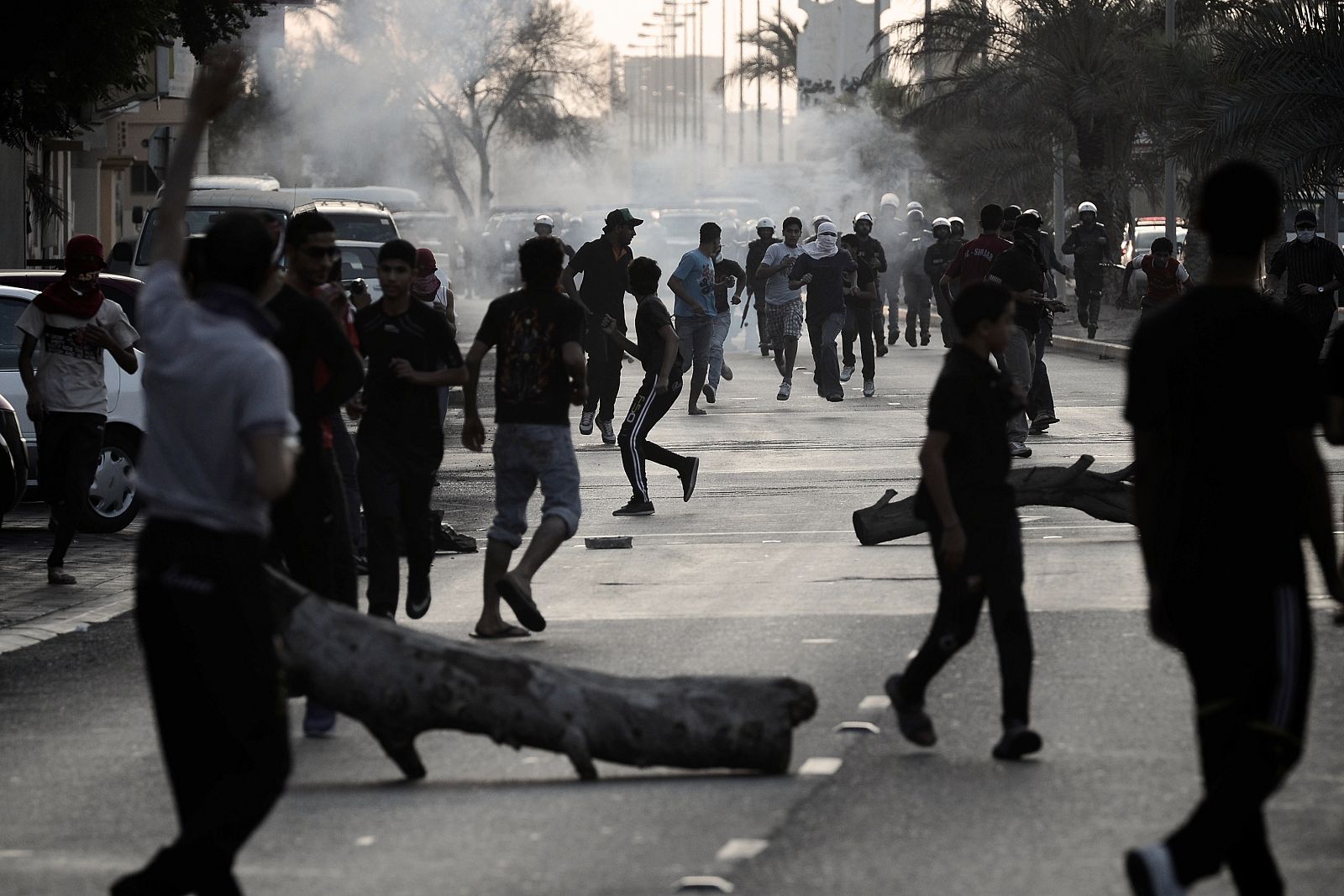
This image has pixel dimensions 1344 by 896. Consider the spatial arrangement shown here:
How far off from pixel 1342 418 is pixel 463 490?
11.2 metres

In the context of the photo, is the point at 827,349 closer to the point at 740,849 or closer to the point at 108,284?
the point at 108,284

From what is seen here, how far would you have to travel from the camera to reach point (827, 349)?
76.9 feet

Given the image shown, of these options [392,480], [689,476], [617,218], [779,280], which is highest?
[617,218]

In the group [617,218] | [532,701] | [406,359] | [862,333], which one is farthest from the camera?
[862,333]

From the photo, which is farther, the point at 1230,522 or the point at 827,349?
the point at 827,349

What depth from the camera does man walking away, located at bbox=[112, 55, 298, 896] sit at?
4926 millimetres

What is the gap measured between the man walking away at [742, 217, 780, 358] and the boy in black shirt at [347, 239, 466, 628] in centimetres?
1824

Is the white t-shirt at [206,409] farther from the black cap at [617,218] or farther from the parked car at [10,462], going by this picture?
the black cap at [617,218]

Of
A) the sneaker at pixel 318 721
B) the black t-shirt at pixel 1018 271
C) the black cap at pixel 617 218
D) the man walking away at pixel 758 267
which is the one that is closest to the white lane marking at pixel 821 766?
the sneaker at pixel 318 721

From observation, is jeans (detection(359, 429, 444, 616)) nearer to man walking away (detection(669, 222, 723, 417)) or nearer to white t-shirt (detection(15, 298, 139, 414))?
white t-shirt (detection(15, 298, 139, 414))

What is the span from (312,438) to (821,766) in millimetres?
1904

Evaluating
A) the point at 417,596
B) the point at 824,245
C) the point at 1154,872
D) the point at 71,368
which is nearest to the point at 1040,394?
the point at 824,245

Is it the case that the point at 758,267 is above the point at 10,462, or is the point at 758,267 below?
above

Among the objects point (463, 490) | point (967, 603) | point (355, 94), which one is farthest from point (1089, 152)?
point (355, 94)
